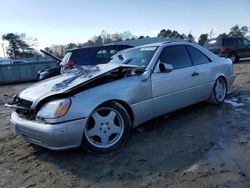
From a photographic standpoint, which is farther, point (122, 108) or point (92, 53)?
point (92, 53)

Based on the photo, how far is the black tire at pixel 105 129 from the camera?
11.8 ft

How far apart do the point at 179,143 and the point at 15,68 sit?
1711cm

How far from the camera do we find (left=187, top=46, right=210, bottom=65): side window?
5.32 m

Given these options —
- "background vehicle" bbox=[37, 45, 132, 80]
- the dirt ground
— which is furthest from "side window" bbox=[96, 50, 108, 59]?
the dirt ground

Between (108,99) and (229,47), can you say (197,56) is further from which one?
(229,47)

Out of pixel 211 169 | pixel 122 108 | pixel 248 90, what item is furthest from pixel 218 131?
pixel 248 90

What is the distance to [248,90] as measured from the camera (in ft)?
23.6

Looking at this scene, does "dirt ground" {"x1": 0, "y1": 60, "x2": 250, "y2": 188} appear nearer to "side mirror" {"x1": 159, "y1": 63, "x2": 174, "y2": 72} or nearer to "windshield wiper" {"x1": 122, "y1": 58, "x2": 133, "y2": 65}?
"side mirror" {"x1": 159, "y1": 63, "x2": 174, "y2": 72}

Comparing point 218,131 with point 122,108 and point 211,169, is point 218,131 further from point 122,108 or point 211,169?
point 122,108

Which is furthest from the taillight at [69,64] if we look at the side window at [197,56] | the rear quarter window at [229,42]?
the rear quarter window at [229,42]

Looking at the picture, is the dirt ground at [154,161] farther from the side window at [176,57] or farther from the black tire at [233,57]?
the black tire at [233,57]

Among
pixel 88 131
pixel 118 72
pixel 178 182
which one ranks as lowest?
pixel 178 182

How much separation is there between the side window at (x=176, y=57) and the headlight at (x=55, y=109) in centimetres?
205

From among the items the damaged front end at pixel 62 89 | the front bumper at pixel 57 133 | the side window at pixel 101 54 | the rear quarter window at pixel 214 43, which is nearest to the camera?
the front bumper at pixel 57 133
